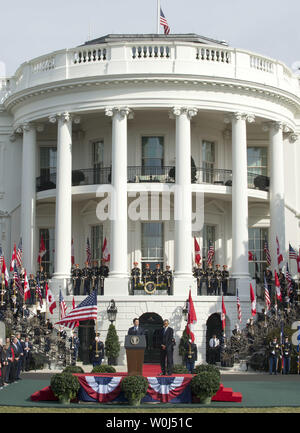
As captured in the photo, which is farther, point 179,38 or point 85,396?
point 179,38

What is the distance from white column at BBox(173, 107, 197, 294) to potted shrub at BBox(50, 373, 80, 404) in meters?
15.0

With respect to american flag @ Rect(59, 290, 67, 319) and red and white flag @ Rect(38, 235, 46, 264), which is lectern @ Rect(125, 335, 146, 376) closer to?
american flag @ Rect(59, 290, 67, 319)

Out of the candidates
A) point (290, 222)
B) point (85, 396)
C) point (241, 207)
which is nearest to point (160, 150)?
point (241, 207)

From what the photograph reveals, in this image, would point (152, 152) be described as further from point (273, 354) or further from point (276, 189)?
point (273, 354)

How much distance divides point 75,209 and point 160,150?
5.49m

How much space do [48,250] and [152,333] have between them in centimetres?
915

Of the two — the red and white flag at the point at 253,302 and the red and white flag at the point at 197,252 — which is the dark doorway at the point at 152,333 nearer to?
the red and white flag at the point at 197,252

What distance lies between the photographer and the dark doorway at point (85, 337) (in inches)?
1296

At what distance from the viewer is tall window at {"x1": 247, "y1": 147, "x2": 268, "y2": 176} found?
39.2 m

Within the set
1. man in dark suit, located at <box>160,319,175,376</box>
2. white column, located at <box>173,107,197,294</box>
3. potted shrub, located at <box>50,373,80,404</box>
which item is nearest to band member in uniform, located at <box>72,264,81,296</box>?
white column, located at <box>173,107,197,294</box>

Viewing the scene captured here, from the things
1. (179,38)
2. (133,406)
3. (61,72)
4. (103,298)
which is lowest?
(133,406)

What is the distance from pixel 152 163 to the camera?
37.2 m

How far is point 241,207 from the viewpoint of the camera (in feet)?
114

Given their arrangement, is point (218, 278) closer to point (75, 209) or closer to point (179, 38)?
point (75, 209)
